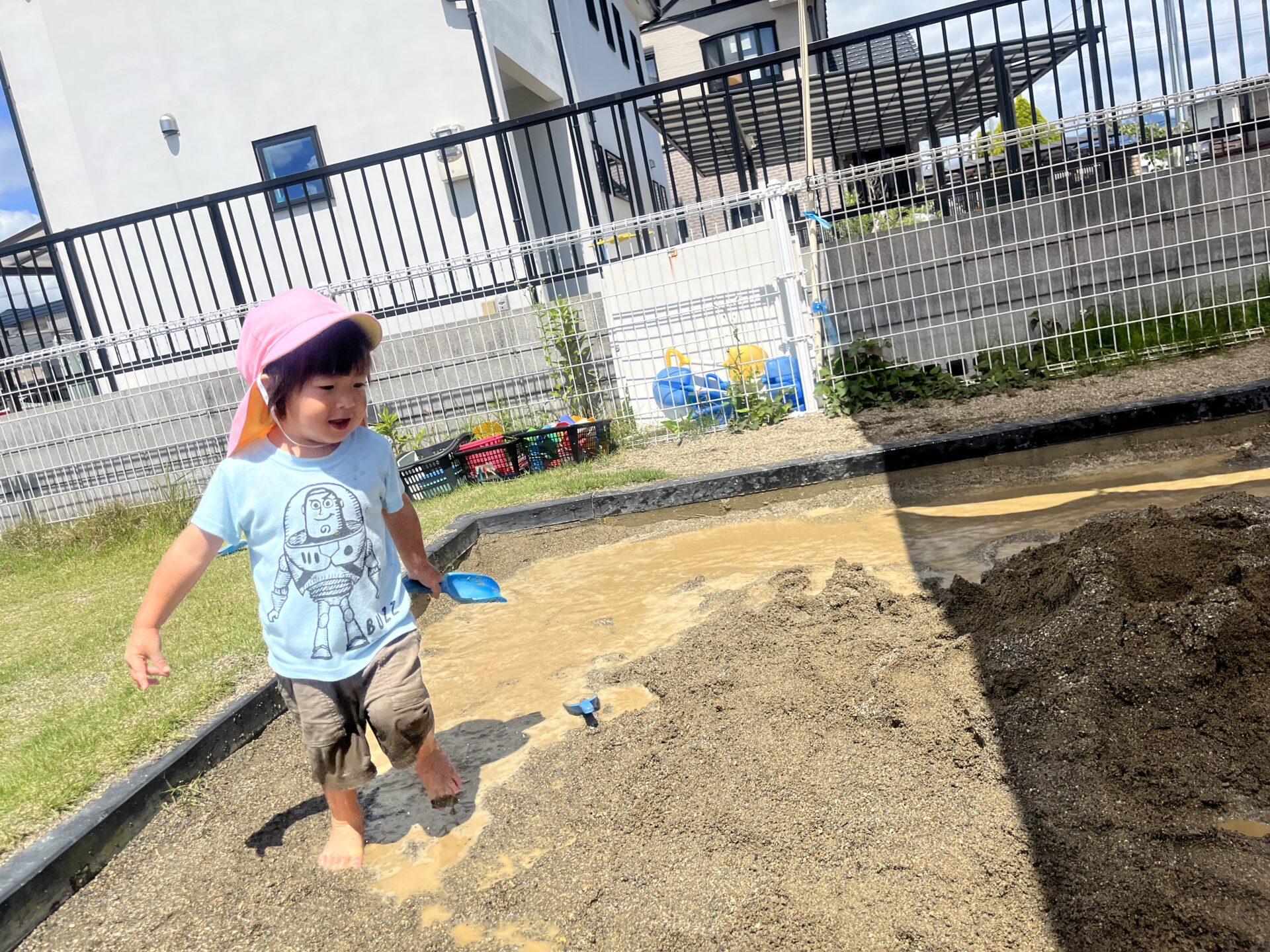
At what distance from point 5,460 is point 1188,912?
9853 mm

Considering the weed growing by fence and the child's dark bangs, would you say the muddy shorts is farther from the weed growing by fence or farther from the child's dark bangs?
the weed growing by fence

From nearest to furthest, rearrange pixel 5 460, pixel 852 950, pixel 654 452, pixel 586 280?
pixel 852 950 < pixel 654 452 < pixel 586 280 < pixel 5 460

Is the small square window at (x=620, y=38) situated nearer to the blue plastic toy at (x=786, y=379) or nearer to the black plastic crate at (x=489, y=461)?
the blue plastic toy at (x=786, y=379)

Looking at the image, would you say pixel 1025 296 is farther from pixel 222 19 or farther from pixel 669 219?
pixel 222 19

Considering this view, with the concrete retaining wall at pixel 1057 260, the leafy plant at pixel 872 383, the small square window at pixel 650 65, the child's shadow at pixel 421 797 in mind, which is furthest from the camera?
the small square window at pixel 650 65

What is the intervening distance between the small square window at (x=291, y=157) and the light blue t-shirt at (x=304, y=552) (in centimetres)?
1103

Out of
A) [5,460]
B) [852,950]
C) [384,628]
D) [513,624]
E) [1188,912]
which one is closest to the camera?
[1188,912]

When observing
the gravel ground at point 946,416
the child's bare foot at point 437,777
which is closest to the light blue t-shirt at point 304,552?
the child's bare foot at point 437,777

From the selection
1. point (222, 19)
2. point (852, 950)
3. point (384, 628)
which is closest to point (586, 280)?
point (384, 628)

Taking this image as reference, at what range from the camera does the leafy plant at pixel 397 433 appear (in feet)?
24.3

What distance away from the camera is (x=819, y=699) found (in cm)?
257

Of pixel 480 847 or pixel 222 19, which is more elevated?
pixel 222 19

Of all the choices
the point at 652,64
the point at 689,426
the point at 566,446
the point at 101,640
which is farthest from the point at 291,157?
the point at 652,64

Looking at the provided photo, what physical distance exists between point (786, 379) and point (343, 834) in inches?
215
